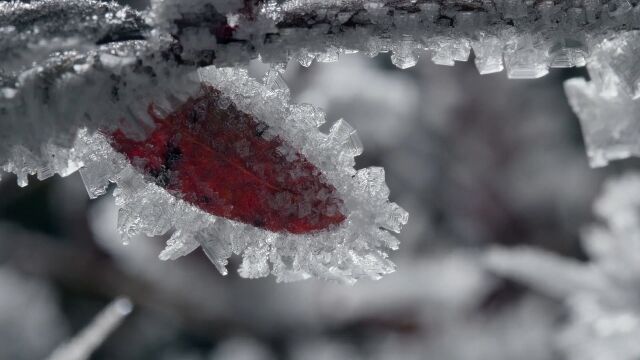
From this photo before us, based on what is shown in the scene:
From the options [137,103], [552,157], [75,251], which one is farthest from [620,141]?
[552,157]

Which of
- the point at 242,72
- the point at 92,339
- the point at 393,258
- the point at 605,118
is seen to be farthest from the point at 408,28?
the point at 393,258

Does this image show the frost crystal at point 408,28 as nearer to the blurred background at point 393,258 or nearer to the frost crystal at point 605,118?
the frost crystal at point 605,118

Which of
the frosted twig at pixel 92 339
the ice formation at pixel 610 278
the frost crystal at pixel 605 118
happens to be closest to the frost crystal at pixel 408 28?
the frost crystal at pixel 605 118

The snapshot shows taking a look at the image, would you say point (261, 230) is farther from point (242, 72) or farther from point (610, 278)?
point (610, 278)

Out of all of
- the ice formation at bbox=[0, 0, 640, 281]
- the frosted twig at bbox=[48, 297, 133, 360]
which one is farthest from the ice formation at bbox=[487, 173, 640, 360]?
the ice formation at bbox=[0, 0, 640, 281]

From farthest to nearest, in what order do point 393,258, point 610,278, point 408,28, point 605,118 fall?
point 393,258, point 610,278, point 605,118, point 408,28

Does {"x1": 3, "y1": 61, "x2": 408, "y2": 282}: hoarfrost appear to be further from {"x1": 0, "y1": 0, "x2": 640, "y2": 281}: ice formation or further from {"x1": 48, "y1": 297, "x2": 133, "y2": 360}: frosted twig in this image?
{"x1": 48, "y1": 297, "x2": 133, "y2": 360}: frosted twig

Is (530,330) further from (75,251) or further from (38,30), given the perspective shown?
(38,30)
